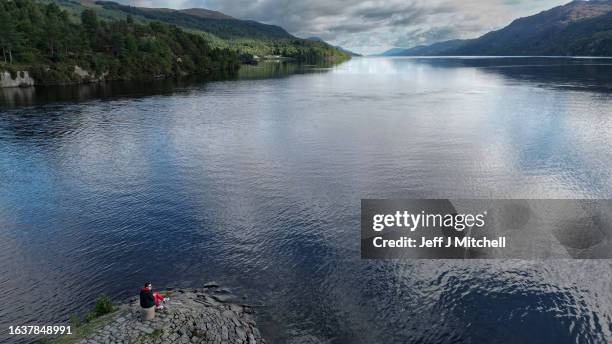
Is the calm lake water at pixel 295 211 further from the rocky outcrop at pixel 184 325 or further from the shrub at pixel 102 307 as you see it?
the shrub at pixel 102 307

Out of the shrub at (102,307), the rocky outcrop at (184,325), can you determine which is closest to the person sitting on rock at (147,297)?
the rocky outcrop at (184,325)

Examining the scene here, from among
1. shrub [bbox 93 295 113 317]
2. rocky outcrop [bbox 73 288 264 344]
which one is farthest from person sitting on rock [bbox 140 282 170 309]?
shrub [bbox 93 295 113 317]

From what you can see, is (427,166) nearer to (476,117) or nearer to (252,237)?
(252,237)

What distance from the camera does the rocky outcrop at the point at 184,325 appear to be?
2672cm

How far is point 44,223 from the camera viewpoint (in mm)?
48469

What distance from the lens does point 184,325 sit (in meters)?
28.3

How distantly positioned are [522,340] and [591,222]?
26.0 m

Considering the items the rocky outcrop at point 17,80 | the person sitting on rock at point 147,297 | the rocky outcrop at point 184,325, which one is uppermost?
the rocky outcrop at point 17,80

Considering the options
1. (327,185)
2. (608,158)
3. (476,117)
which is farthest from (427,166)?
(476,117)

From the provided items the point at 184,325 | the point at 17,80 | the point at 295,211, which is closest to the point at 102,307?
the point at 184,325

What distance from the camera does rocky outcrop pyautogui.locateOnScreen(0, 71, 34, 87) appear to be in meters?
182

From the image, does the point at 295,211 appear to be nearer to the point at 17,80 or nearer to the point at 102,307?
the point at 102,307

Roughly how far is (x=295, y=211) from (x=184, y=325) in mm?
26131

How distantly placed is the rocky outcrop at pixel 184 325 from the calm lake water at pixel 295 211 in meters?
2.03
